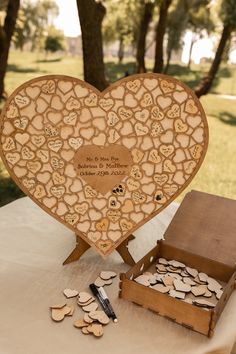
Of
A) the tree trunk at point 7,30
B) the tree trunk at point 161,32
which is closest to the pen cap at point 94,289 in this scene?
the tree trunk at point 7,30

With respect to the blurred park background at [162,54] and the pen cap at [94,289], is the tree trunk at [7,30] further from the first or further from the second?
the pen cap at [94,289]

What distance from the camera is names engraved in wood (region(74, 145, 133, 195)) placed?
3.89 ft

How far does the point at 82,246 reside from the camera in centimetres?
129

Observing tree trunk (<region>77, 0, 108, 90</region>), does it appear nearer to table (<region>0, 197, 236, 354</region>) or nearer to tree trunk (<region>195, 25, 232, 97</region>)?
table (<region>0, 197, 236, 354</region>)

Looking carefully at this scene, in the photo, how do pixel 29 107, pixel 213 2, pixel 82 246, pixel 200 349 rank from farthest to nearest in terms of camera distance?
1. pixel 213 2
2. pixel 82 246
3. pixel 29 107
4. pixel 200 349

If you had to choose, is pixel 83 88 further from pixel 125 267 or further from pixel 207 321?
pixel 207 321

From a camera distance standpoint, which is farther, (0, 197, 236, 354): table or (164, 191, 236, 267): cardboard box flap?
(164, 191, 236, 267): cardboard box flap

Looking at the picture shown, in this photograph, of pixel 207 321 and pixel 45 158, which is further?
pixel 45 158

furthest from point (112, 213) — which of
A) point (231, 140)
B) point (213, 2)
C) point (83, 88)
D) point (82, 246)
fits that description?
point (213, 2)

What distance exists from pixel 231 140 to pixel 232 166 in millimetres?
1434

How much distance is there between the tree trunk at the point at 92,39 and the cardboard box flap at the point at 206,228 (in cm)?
151

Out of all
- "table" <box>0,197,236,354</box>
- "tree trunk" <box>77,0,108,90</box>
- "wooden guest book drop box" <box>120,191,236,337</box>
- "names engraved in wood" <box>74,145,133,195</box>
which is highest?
"tree trunk" <box>77,0,108,90</box>

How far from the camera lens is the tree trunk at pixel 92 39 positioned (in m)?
2.35

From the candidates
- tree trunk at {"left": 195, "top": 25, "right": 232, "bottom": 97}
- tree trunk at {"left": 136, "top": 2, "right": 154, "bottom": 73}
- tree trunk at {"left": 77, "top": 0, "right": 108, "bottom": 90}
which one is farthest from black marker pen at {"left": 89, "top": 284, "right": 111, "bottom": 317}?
tree trunk at {"left": 195, "top": 25, "right": 232, "bottom": 97}
